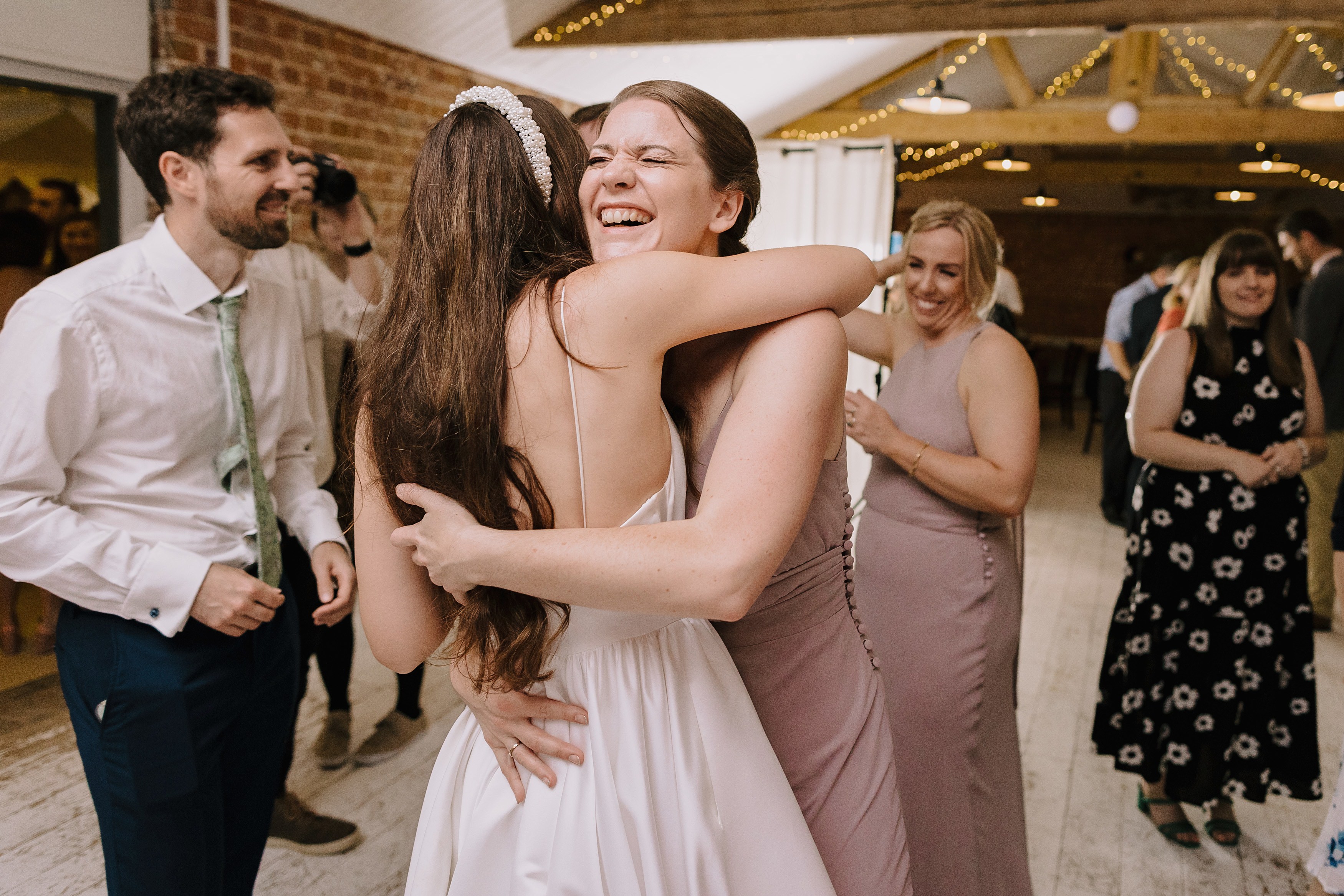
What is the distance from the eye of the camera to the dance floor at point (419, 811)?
245 centimetres

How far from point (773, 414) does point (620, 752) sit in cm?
42

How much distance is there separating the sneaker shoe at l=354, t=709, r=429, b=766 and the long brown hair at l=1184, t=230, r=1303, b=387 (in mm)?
2733

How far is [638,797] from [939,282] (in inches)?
57.9

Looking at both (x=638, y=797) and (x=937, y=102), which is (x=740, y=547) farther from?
(x=937, y=102)

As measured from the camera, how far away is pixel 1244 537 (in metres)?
2.60

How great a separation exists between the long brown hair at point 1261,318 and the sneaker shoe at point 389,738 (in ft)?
8.97

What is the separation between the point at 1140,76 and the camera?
24.4 feet

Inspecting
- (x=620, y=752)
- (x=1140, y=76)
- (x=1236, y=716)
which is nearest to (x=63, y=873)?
(x=620, y=752)

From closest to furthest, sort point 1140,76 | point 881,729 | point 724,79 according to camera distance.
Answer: point 881,729 → point 724,79 → point 1140,76

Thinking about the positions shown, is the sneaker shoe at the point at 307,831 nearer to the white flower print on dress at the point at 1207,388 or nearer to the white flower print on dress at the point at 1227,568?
the white flower print on dress at the point at 1227,568

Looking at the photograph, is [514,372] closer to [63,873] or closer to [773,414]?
[773,414]

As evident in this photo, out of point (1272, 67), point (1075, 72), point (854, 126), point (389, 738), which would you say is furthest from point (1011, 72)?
point (389, 738)

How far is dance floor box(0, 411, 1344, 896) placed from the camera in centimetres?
245

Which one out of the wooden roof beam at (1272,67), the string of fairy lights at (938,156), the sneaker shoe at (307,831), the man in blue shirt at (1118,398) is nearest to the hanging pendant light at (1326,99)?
the man in blue shirt at (1118,398)
